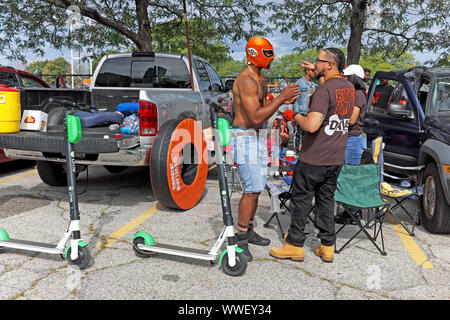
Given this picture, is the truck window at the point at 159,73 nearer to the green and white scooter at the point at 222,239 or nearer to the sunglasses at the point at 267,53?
the sunglasses at the point at 267,53

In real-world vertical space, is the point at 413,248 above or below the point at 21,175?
below

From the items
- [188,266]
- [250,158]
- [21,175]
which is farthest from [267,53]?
[21,175]

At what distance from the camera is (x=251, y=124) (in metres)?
3.52

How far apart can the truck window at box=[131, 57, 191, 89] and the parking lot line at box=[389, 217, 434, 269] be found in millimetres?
3502

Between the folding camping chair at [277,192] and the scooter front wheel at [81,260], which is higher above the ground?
the folding camping chair at [277,192]

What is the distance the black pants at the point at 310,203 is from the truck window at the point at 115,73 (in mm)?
3543

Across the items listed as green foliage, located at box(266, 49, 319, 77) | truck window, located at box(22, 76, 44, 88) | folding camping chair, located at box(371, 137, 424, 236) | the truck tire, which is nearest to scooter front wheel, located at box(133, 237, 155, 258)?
the truck tire

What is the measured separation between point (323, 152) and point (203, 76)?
131 inches

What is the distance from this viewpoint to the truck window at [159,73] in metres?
5.93

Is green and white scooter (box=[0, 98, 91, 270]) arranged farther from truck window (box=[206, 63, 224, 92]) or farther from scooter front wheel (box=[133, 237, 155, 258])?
truck window (box=[206, 63, 224, 92])

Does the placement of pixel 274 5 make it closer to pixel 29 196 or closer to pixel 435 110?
pixel 435 110

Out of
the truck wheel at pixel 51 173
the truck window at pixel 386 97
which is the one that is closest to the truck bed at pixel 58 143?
the truck wheel at pixel 51 173

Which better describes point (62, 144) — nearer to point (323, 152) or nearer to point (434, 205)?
Result: point (323, 152)

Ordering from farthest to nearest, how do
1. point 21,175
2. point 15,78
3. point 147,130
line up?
point 15,78 < point 21,175 < point 147,130
